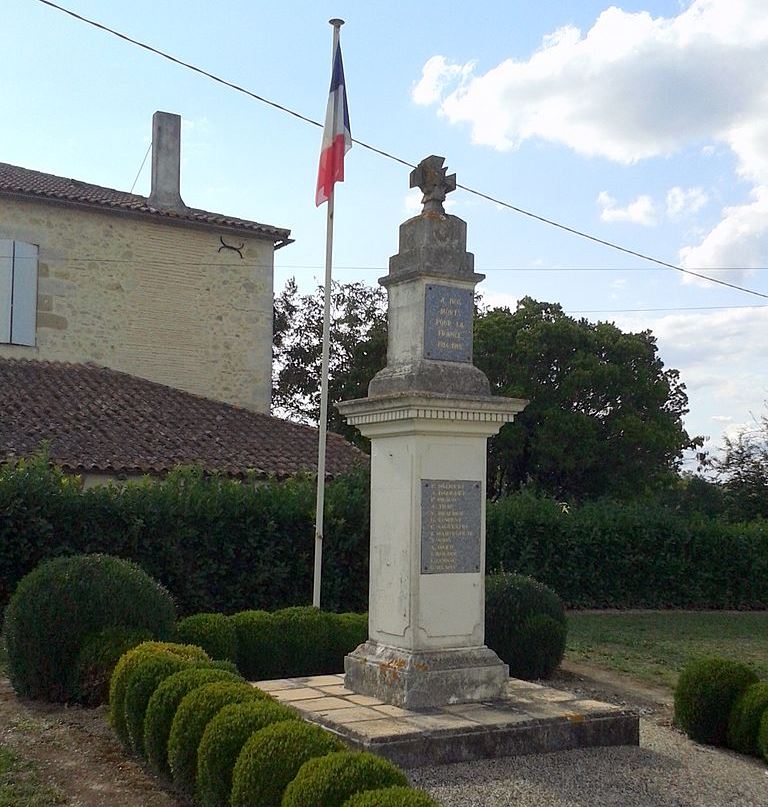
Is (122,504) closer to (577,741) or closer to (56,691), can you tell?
(56,691)

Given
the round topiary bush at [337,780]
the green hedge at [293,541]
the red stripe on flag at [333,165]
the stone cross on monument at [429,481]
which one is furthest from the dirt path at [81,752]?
the red stripe on flag at [333,165]

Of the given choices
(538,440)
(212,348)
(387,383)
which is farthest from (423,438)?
(538,440)

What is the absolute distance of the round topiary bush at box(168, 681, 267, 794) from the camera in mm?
6168

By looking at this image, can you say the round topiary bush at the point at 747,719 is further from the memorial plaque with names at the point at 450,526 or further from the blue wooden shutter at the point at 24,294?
the blue wooden shutter at the point at 24,294

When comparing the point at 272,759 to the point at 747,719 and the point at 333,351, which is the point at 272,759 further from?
the point at 333,351

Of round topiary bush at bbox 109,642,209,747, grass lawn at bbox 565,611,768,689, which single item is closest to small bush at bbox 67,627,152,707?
round topiary bush at bbox 109,642,209,747

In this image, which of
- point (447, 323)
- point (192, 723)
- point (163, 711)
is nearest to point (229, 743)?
point (192, 723)

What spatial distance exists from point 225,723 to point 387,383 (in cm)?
303

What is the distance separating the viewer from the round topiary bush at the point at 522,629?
10.7 metres

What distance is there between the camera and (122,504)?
14.6 meters

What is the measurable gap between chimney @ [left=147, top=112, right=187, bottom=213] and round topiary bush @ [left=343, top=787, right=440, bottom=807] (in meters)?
19.2

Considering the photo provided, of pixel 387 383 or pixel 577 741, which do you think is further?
pixel 387 383

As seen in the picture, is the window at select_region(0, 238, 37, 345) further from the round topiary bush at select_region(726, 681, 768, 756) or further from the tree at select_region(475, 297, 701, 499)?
the tree at select_region(475, 297, 701, 499)

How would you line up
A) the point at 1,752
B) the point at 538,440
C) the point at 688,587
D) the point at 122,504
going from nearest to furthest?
the point at 1,752 < the point at 122,504 < the point at 688,587 < the point at 538,440
